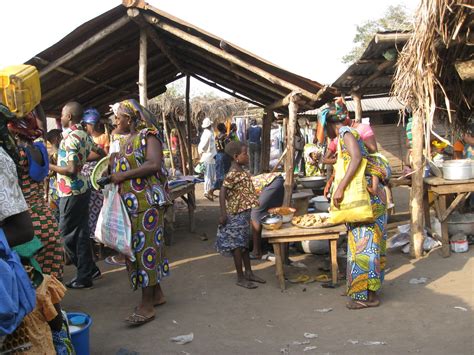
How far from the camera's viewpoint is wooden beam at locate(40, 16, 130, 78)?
6172 millimetres

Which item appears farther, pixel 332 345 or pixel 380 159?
pixel 380 159

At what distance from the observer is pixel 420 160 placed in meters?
6.09

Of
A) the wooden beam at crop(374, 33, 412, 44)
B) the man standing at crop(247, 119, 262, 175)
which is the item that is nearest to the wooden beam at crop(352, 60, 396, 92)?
the wooden beam at crop(374, 33, 412, 44)

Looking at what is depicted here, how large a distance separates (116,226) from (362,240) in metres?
2.29

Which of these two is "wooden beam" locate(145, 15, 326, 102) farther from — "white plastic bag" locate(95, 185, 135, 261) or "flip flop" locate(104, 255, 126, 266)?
"flip flop" locate(104, 255, 126, 266)

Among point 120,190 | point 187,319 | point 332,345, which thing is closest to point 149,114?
point 120,190

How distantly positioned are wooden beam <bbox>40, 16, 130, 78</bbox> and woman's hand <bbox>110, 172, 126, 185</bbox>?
113 inches

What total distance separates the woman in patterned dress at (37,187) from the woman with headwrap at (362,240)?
2518 millimetres

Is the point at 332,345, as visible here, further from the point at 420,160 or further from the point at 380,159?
the point at 420,160

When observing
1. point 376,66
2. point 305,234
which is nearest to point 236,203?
point 305,234

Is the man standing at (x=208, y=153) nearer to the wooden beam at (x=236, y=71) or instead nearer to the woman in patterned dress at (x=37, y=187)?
the wooden beam at (x=236, y=71)

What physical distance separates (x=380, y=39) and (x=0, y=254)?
5093 millimetres

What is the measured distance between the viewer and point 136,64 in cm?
874

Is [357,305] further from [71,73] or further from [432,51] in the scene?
[71,73]
